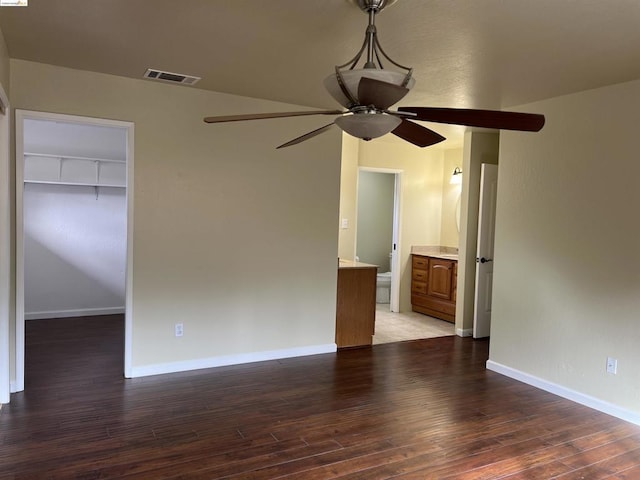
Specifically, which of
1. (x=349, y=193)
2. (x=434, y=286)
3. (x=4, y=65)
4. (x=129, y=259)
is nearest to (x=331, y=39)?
(x=4, y=65)

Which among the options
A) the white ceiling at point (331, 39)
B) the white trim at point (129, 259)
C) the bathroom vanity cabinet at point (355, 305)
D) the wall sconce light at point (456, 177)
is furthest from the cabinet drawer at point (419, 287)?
the white trim at point (129, 259)

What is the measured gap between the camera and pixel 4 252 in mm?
2967

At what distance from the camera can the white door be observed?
16.3 ft


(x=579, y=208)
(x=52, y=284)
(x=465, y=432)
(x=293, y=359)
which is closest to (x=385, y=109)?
(x=465, y=432)

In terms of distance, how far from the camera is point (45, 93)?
3.29 m

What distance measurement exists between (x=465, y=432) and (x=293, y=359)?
1831 mm

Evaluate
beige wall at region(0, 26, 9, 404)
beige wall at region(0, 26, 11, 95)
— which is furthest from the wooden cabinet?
beige wall at region(0, 26, 11, 95)

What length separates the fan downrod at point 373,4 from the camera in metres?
2.06

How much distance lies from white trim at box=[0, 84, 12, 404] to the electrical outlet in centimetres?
409

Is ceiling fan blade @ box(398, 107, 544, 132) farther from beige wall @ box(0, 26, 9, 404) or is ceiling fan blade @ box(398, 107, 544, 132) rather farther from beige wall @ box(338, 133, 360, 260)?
beige wall @ box(338, 133, 360, 260)

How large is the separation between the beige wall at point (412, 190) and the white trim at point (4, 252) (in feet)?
13.5

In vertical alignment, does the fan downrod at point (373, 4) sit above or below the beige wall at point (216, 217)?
above

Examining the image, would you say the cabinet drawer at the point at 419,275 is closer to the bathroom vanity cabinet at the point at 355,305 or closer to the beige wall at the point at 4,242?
the bathroom vanity cabinet at the point at 355,305

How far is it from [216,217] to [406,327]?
288 centimetres
